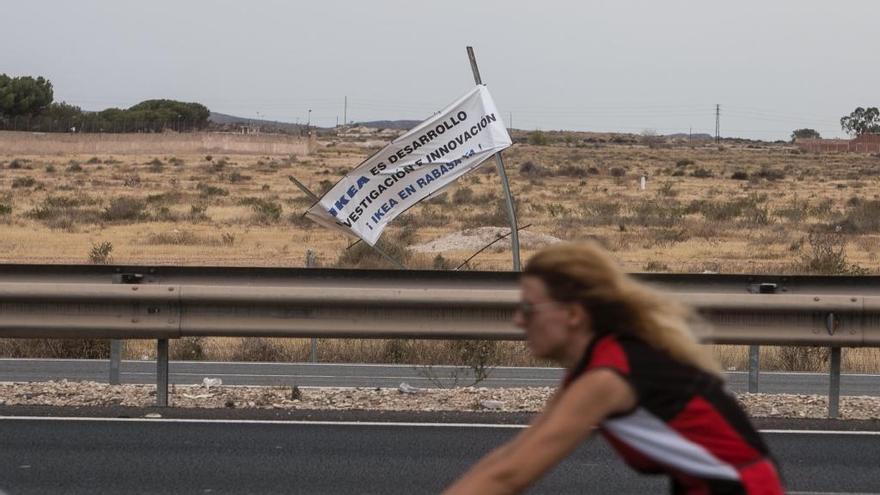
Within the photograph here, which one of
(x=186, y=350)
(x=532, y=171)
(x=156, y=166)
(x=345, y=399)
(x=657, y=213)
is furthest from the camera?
(x=156, y=166)

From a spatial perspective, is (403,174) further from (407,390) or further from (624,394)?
(624,394)

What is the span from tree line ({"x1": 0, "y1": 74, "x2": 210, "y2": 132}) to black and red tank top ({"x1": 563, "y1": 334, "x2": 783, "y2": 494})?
329 ft

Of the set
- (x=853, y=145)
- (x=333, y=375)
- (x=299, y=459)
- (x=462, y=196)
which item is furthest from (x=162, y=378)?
(x=853, y=145)

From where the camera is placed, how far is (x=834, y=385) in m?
9.84

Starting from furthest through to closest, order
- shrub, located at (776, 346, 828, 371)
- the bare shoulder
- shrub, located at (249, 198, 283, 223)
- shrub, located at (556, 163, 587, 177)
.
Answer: shrub, located at (556, 163, 587, 177), shrub, located at (249, 198, 283, 223), shrub, located at (776, 346, 828, 371), the bare shoulder

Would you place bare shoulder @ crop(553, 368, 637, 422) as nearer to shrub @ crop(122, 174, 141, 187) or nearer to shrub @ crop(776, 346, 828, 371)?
shrub @ crop(776, 346, 828, 371)

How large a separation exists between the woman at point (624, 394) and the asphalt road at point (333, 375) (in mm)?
8206

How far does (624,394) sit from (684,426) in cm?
16

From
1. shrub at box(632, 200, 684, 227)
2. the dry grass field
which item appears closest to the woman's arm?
the dry grass field

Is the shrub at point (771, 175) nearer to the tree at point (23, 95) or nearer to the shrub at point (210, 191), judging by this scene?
the shrub at point (210, 191)

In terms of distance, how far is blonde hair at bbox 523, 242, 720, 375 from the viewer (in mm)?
3189

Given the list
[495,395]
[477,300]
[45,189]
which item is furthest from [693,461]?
[45,189]

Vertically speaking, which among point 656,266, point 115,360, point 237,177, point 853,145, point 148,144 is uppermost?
point 853,145

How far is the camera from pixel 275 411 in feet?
32.7
